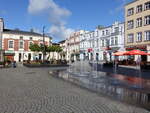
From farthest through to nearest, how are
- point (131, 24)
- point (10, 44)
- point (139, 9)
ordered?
point (10, 44) < point (131, 24) < point (139, 9)

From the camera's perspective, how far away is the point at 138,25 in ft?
123

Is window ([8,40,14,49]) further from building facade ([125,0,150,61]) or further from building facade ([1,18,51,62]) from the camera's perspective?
building facade ([125,0,150,61])

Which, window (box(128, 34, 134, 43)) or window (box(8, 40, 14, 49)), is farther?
window (box(8, 40, 14, 49))

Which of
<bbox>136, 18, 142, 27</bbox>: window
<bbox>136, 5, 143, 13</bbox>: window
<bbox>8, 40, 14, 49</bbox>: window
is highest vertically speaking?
<bbox>136, 5, 143, 13</bbox>: window

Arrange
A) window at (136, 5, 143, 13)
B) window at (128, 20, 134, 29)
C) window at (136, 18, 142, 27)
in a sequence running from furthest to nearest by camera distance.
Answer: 1. window at (128, 20, 134, 29)
2. window at (136, 5, 143, 13)
3. window at (136, 18, 142, 27)

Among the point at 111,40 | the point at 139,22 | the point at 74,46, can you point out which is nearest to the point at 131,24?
the point at 139,22

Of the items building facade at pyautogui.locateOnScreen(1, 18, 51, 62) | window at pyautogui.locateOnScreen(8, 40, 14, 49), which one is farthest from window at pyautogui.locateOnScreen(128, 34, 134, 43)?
window at pyautogui.locateOnScreen(8, 40, 14, 49)

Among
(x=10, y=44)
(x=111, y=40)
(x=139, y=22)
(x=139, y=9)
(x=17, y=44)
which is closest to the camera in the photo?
(x=139, y=22)

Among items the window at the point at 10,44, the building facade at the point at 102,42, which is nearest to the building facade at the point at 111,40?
the building facade at the point at 102,42

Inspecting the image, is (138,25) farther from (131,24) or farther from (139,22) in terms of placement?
(131,24)

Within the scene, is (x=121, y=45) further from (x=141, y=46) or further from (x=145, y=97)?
(x=145, y=97)

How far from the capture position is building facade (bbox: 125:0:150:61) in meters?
35.3

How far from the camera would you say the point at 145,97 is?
7430 millimetres

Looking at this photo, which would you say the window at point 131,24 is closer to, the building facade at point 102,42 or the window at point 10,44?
the building facade at point 102,42
